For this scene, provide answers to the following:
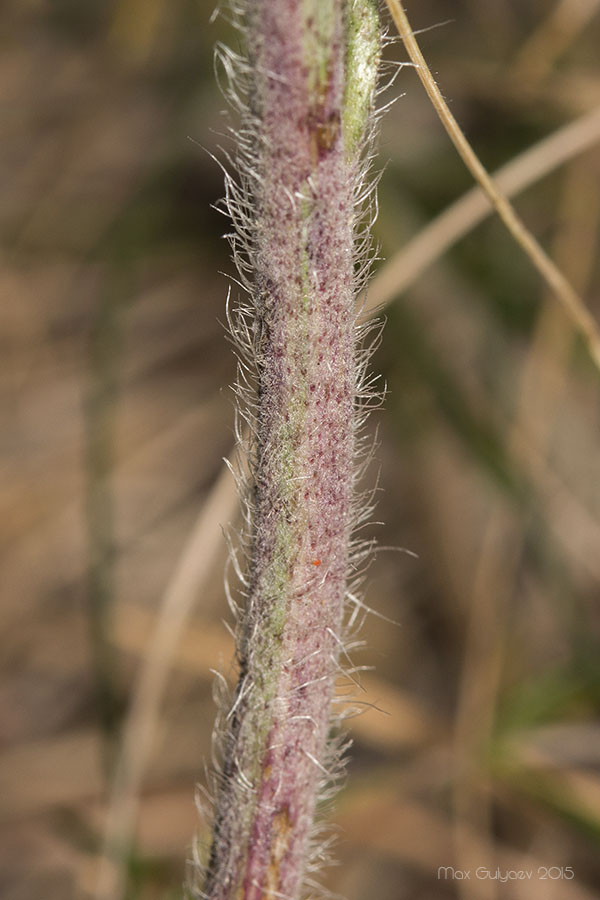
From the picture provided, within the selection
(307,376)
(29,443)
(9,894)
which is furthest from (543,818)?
(307,376)

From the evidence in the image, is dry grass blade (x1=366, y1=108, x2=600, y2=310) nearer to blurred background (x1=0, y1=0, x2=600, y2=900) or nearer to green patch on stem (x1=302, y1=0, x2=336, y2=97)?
blurred background (x1=0, y1=0, x2=600, y2=900)

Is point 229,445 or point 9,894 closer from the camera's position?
point 9,894

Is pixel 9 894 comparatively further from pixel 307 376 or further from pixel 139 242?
pixel 307 376

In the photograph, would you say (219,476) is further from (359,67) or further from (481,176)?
(359,67)

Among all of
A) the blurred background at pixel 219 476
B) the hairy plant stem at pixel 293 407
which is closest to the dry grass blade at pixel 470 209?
the blurred background at pixel 219 476

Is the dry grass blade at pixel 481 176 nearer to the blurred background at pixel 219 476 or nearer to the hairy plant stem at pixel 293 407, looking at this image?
the hairy plant stem at pixel 293 407

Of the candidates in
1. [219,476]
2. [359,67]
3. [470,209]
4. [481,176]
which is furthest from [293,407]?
[219,476]
